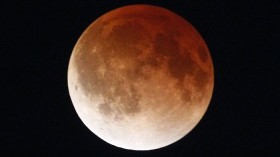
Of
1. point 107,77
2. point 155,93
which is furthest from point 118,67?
point 155,93

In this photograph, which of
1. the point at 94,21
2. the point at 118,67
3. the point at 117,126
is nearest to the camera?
the point at 118,67

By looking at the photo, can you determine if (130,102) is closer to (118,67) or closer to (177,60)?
(118,67)

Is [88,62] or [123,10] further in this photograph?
[123,10]

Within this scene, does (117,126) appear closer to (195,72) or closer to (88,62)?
(88,62)

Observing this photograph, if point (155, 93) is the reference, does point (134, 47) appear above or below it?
above

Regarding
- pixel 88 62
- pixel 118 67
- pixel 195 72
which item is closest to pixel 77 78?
pixel 88 62

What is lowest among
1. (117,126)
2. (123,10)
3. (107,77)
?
(117,126)

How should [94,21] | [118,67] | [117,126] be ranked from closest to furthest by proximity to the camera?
[118,67], [117,126], [94,21]
